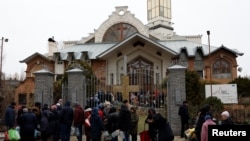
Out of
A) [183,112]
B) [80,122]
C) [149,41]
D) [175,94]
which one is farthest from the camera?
[149,41]

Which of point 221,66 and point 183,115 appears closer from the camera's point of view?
point 183,115

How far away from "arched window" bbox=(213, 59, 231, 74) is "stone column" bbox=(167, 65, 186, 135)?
1625cm

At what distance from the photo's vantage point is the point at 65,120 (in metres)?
12.7

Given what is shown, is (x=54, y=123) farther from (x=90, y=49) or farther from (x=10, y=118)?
(x=90, y=49)

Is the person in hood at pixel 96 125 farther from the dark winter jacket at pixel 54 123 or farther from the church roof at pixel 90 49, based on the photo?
the church roof at pixel 90 49

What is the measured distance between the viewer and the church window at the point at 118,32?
35.7 m

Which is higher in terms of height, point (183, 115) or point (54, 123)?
point (183, 115)

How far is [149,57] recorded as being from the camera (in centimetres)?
3284

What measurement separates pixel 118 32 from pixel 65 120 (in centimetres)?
2387

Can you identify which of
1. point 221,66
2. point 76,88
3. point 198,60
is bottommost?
point 76,88

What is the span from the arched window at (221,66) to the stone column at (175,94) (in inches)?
640

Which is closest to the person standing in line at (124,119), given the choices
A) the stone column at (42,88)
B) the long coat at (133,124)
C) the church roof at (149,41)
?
the long coat at (133,124)

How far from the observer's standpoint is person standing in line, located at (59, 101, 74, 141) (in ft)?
41.7

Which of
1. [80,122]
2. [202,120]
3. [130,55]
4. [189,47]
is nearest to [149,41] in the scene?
[130,55]
